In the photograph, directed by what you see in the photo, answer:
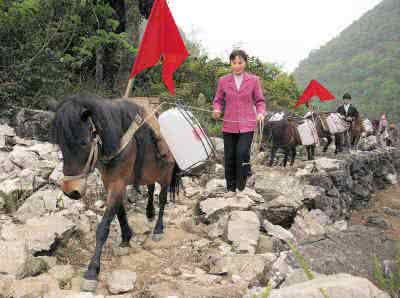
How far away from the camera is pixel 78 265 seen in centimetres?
324

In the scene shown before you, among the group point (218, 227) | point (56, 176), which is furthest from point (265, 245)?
point (56, 176)

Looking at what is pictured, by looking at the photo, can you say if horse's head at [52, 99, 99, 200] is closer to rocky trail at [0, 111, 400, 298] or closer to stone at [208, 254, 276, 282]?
rocky trail at [0, 111, 400, 298]

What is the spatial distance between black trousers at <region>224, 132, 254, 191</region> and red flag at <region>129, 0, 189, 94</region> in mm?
1256

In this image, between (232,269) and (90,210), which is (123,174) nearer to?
(232,269)

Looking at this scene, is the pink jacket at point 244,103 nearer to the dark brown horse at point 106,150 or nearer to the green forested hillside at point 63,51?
the green forested hillside at point 63,51

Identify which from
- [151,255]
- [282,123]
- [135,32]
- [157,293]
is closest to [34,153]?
[151,255]

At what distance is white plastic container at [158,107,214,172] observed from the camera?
3.95 meters

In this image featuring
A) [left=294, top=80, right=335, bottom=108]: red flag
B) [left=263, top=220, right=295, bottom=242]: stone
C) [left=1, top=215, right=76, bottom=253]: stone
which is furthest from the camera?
[left=294, top=80, right=335, bottom=108]: red flag

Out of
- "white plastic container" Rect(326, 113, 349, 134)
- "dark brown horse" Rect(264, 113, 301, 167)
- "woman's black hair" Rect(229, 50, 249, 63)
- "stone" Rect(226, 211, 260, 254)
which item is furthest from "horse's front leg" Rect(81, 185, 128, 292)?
"white plastic container" Rect(326, 113, 349, 134)

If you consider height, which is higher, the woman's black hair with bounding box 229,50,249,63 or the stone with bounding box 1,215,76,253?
the woman's black hair with bounding box 229,50,249,63

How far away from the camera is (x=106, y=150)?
2930 millimetres

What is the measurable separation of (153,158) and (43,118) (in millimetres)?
4179

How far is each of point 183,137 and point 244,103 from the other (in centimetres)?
99

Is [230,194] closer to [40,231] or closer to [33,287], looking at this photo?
[40,231]
